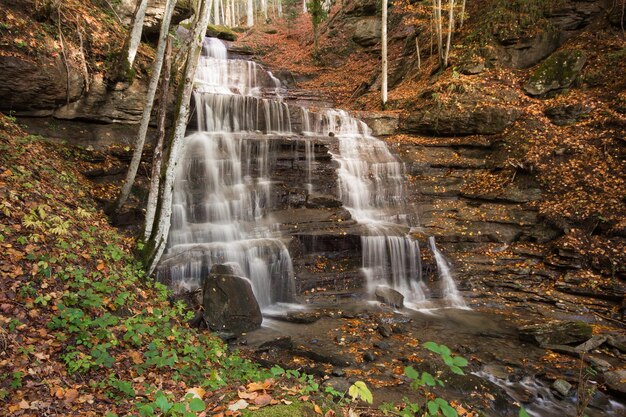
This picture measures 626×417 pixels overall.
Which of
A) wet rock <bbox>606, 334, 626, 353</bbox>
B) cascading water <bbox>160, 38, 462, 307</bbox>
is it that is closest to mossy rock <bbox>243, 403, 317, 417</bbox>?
cascading water <bbox>160, 38, 462, 307</bbox>

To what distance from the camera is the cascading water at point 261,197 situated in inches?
375

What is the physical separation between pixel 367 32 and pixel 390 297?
72.4 ft

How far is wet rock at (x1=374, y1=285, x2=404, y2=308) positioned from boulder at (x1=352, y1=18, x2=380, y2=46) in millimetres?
20936

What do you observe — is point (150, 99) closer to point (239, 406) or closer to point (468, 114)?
point (239, 406)

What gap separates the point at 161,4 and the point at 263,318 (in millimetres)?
11478

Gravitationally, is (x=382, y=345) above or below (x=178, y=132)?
below

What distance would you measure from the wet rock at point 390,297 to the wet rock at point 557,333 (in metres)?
2.82

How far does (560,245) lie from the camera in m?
10.2

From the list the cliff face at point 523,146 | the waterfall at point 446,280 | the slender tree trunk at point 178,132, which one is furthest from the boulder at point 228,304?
the cliff face at point 523,146

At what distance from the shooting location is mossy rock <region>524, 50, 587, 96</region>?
45.6 ft

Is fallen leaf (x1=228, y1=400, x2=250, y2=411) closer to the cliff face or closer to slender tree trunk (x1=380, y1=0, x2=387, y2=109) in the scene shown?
the cliff face

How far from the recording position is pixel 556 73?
14258 millimetres

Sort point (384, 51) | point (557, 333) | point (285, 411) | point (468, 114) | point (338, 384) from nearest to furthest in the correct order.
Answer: point (285, 411) → point (338, 384) → point (557, 333) → point (468, 114) → point (384, 51)

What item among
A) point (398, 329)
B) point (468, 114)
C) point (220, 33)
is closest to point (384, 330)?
point (398, 329)
